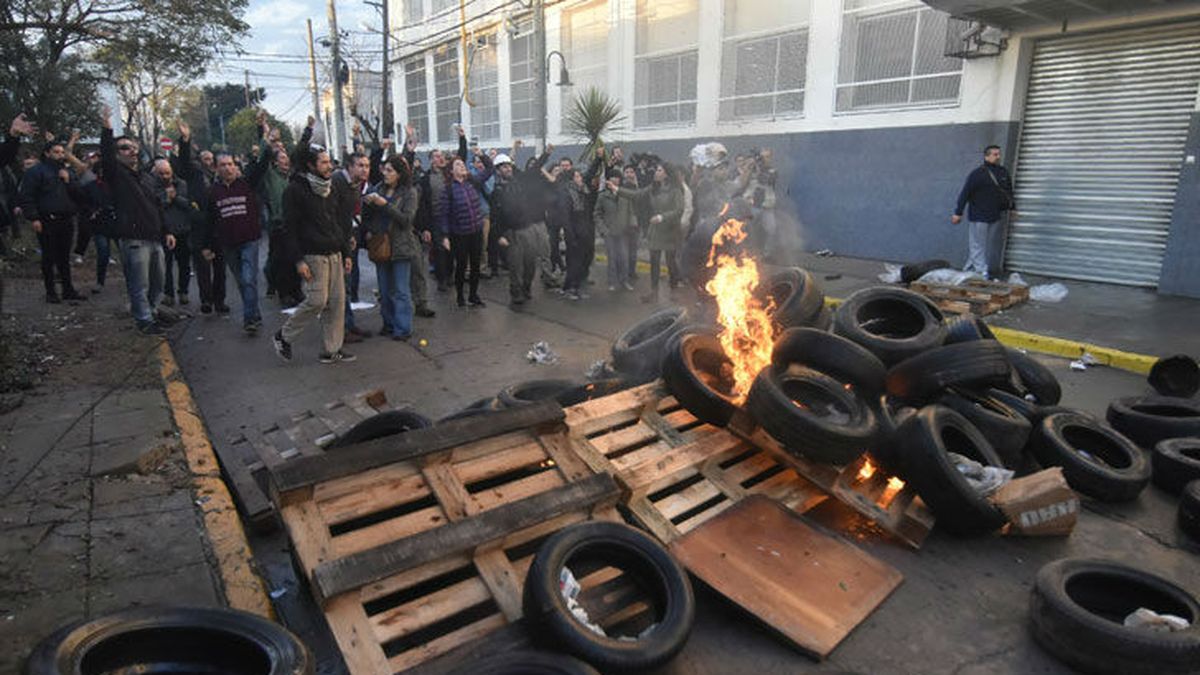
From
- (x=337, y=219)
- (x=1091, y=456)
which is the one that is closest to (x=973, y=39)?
(x=1091, y=456)

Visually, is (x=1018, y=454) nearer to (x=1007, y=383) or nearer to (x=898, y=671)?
(x=1007, y=383)

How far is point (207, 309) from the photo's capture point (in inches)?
390

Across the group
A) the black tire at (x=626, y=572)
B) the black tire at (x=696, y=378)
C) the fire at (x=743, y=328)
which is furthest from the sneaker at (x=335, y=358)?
the black tire at (x=626, y=572)

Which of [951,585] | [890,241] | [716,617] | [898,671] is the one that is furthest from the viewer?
[890,241]

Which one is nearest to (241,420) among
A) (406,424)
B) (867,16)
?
(406,424)

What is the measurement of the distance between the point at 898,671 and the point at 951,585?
33.7 inches

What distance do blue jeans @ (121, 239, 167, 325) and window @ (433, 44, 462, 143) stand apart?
22886mm

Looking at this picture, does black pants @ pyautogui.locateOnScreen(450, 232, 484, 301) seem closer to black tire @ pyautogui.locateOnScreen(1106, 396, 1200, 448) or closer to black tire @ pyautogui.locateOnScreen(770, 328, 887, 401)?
black tire @ pyautogui.locateOnScreen(770, 328, 887, 401)

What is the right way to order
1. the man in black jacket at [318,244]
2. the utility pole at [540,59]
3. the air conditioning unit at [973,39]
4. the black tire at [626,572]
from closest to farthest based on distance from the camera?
the black tire at [626,572] < the man in black jacket at [318,244] < the air conditioning unit at [973,39] < the utility pole at [540,59]

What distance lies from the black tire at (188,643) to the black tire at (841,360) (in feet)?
11.6

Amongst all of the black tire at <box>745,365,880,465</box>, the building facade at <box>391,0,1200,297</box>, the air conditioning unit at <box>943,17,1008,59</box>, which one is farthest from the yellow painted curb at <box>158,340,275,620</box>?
the air conditioning unit at <box>943,17,1008,59</box>

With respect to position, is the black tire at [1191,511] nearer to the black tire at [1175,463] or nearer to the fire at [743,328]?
the black tire at [1175,463]

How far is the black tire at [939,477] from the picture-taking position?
13.0ft

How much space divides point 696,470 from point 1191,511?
2949 mm
